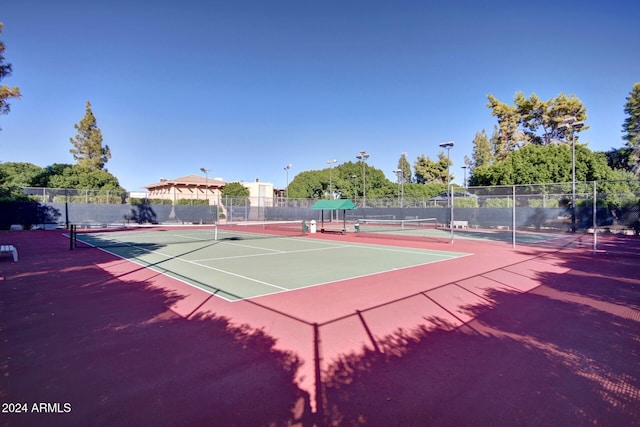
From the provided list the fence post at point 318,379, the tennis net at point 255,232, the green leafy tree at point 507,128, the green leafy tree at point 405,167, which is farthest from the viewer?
the green leafy tree at point 405,167

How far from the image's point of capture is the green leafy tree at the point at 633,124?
142ft

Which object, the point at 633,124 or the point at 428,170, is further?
the point at 428,170

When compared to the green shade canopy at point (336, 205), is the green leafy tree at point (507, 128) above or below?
above

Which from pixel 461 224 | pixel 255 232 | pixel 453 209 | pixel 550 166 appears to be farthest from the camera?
pixel 550 166

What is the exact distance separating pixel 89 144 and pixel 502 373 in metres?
66.5

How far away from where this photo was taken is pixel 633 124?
45969mm

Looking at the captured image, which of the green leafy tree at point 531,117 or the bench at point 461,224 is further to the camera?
the green leafy tree at point 531,117

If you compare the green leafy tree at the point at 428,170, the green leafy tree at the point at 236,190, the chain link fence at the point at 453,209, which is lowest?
the chain link fence at the point at 453,209

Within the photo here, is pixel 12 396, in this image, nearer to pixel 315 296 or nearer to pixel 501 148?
pixel 315 296

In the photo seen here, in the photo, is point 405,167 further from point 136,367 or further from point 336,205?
point 136,367

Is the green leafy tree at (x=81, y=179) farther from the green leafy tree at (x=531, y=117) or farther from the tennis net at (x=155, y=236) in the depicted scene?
the green leafy tree at (x=531, y=117)

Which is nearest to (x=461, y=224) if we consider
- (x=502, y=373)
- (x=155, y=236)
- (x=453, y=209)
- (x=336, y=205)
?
(x=453, y=209)

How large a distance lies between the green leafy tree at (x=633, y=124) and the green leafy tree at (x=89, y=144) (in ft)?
249

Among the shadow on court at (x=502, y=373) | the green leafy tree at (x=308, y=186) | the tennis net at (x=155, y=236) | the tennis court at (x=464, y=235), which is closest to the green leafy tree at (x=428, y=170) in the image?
the green leafy tree at (x=308, y=186)
